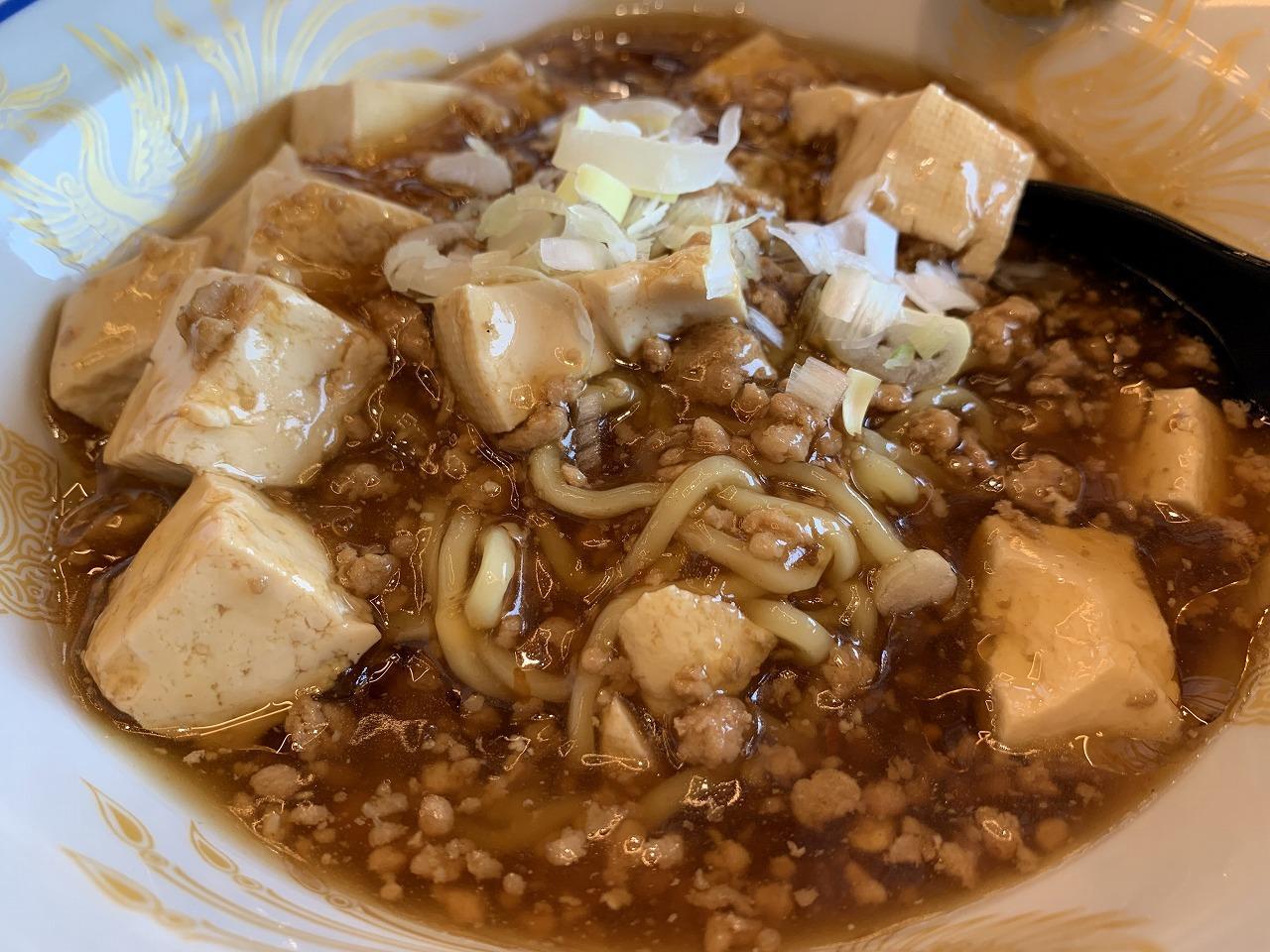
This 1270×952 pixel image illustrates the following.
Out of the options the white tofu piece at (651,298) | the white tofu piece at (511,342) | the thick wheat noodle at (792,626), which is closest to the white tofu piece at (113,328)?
the white tofu piece at (511,342)

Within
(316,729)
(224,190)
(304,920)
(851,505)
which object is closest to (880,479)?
(851,505)

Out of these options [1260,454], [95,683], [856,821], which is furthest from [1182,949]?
[95,683]

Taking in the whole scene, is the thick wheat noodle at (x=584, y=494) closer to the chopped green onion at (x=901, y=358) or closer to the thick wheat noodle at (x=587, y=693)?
the thick wheat noodle at (x=587, y=693)

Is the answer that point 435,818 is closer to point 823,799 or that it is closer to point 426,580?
point 426,580

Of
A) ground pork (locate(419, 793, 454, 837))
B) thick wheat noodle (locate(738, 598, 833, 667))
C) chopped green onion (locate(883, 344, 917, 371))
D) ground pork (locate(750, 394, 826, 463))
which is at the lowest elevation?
ground pork (locate(419, 793, 454, 837))

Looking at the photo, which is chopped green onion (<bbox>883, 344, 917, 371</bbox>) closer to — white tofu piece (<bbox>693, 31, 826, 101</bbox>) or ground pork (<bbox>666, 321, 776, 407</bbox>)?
ground pork (<bbox>666, 321, 776, 407</bbox>)

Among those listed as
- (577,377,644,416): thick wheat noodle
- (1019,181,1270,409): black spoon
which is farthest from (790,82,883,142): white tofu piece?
(577,377,644,416): thick wheat noodle
